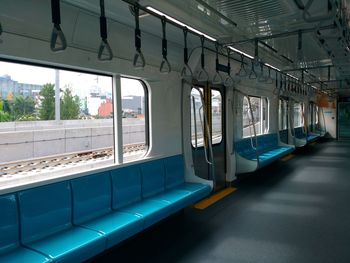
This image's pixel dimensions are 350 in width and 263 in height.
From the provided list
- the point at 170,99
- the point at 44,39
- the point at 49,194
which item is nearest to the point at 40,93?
the point at 44,39

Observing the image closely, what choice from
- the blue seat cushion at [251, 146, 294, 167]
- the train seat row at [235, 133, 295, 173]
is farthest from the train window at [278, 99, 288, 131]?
the blue seat cushion at [251, 146, 294, 167]

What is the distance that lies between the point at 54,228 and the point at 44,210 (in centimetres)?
18

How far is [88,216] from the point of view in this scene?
113 inches

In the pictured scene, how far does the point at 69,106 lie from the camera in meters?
3.17

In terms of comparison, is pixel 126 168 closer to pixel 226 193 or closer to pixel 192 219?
pixel 192 219

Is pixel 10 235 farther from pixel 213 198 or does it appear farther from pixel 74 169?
pixel 213 198

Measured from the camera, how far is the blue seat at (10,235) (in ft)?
7.06

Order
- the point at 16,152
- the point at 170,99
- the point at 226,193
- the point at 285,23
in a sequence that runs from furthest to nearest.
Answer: the point at 226,193
the point at 170,99
the point at 285,23
the point at 16,152

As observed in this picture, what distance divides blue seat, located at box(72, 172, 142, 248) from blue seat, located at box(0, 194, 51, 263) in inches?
21.0

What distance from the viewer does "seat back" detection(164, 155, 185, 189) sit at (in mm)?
4047

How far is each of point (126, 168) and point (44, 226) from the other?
111cm

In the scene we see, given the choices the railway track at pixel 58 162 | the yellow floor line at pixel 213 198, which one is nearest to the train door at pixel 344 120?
the yellow floor line at pixel 213 198

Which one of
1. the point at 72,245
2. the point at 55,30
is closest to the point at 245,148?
the point at 72,245

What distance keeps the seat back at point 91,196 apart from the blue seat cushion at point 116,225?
0.27ft
